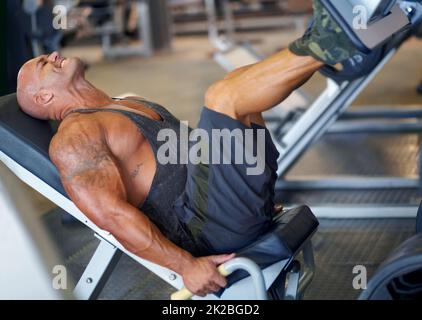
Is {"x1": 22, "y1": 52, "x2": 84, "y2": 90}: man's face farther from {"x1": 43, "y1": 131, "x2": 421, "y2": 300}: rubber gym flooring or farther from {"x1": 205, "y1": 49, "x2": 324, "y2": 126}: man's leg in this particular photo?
{"x1": 205, "y1": 49, "x2": 324, "y2": 126}: man's leg

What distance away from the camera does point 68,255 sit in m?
2.35

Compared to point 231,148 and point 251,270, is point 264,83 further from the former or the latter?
point 251,270

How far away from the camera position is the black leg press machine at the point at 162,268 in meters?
1.19

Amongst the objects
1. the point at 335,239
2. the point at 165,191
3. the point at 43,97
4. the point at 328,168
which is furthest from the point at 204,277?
the point at 328,168

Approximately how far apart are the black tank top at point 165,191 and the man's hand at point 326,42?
0.55 m

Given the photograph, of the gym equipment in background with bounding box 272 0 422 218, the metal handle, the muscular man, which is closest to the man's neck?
the muscular man

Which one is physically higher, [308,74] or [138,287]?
[308,74]

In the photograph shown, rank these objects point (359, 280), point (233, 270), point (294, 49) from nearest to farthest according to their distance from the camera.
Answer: point (294, 49)
point (233, 270)
point (359, 280)

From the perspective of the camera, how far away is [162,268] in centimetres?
149

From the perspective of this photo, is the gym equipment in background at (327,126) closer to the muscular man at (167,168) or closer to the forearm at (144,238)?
the muscular man at (167,168)

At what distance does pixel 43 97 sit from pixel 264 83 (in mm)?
668

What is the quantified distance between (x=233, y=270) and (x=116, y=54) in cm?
635
